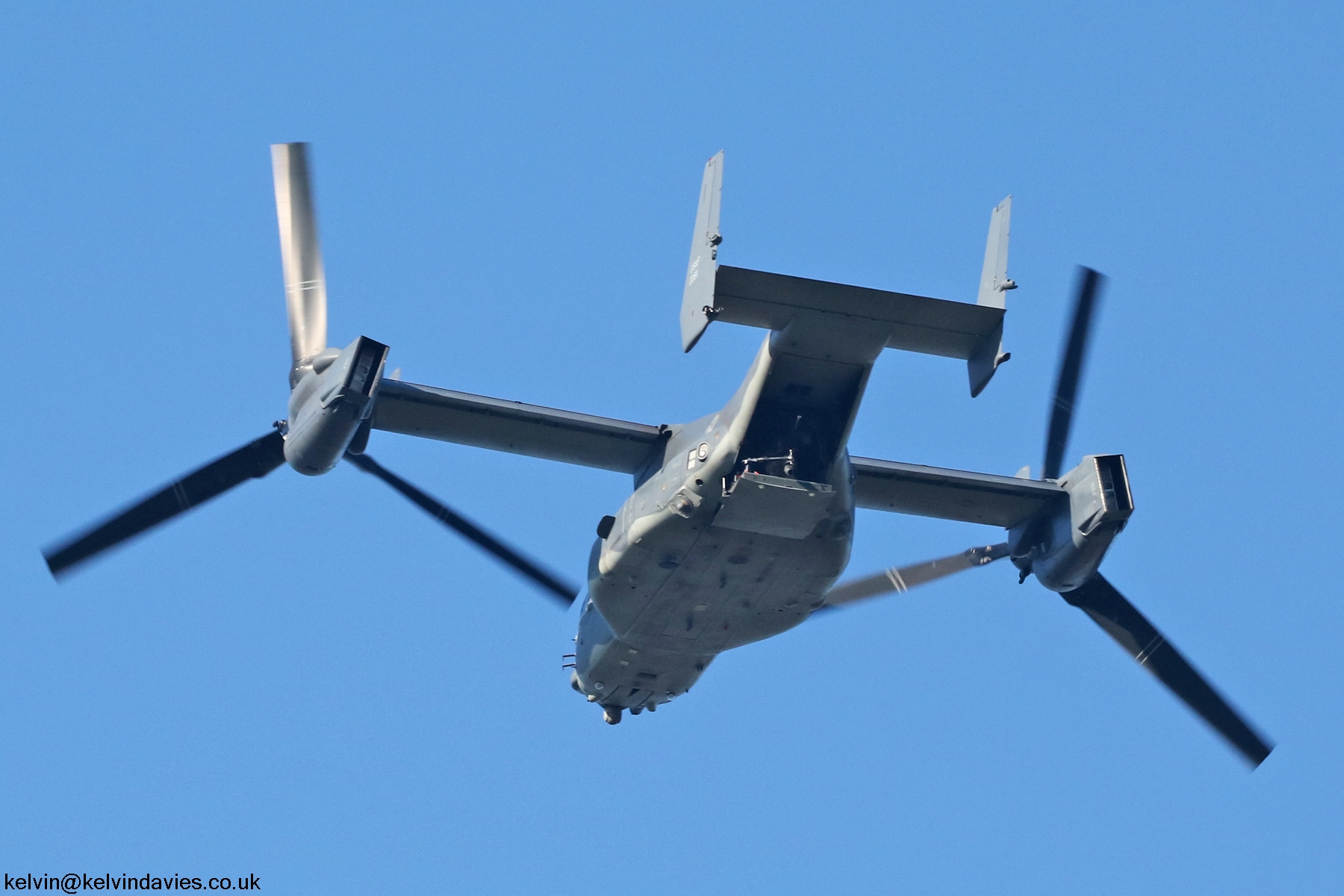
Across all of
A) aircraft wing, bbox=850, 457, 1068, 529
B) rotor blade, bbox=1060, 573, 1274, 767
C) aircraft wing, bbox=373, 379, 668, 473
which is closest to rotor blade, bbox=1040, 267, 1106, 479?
aircraft wing, bbox=850, 457, 1068, 529

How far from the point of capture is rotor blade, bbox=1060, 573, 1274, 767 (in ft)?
100

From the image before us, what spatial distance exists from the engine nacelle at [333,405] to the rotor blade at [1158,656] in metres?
12.4

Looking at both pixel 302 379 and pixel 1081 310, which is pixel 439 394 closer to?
pixel 302 379

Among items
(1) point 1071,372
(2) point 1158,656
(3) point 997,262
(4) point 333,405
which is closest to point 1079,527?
(1) point 1071,372

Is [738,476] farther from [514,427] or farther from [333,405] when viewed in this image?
[333,405]

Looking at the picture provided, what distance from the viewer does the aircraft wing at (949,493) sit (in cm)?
2994

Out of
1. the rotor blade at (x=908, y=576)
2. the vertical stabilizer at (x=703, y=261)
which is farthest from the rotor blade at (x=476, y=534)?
the vertical stabilizer at (x=703, y=261)

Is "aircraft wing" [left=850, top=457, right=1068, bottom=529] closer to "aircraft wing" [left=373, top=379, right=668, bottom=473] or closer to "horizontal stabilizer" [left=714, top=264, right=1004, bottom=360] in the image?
"aircraft wing" [left=373, top=379, right=668, bottom=473]

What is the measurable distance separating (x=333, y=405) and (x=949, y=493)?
10.8 metres

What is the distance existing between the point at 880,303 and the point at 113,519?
11.6m

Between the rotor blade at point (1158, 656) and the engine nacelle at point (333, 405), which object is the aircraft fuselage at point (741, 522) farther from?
the rotor blade at point (1158, 656)

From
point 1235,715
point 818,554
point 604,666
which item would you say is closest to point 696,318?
point 818,554

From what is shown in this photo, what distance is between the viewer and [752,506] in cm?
2556

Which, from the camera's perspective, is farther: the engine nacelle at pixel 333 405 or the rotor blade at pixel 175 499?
the rotor blade at pixel 175 499
